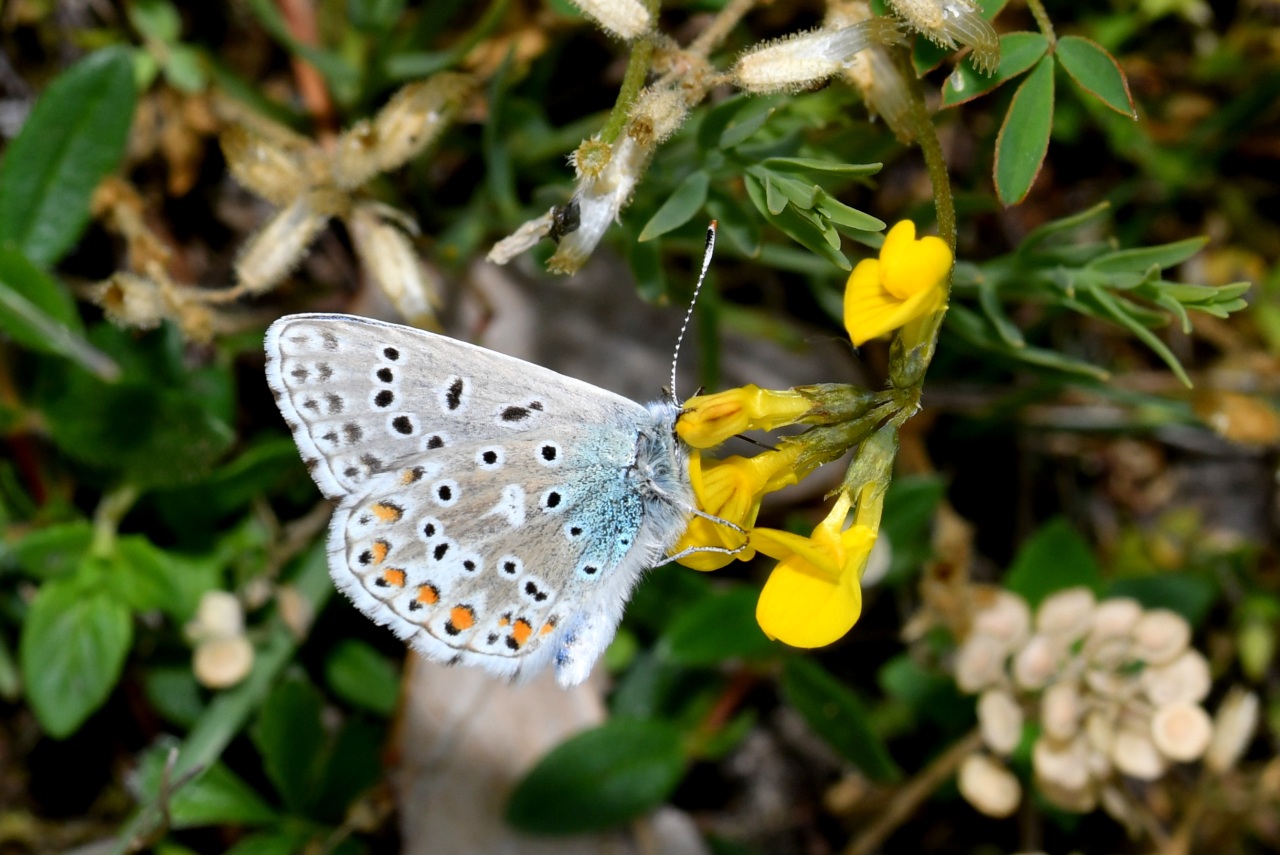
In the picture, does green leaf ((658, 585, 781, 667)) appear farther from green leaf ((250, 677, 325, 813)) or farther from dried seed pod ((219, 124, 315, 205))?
dried seed pod ((219, 124, 315, 205))

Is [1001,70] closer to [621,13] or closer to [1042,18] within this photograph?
[1042,18]

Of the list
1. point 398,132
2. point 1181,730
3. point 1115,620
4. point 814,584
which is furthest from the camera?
point 1115,620

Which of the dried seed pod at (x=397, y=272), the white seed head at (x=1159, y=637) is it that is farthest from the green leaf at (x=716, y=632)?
the dried seed pod at (x=397, y=272)

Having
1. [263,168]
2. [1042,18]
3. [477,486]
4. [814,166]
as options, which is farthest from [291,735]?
[1042,18]

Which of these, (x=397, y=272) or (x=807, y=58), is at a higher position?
(x=807, y=58)

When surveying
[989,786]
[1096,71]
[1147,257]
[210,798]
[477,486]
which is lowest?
[989,786]
